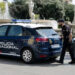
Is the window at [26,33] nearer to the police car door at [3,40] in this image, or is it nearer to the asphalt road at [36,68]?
the police car door at [3,40]

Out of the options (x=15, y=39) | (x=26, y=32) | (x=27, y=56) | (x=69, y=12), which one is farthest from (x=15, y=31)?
(x=69, y=12)

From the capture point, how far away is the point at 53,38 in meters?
8.37

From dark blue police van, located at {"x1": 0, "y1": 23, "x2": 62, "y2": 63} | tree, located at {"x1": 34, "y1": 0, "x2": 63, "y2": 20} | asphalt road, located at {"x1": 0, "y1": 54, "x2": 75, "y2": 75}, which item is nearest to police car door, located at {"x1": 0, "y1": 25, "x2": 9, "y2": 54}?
dark blue police van, located at {"x1": 0, "y1": 23, "x2": 62, "y2": 63}

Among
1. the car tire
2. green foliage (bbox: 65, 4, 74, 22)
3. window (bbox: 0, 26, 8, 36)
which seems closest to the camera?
the car tire

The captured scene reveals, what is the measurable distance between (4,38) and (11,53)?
692 millimetres

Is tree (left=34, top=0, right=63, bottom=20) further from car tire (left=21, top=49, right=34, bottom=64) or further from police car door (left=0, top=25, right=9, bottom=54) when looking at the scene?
car tire (left=21, top=49, right=34, bottom=64)

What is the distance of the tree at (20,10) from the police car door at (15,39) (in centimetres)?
4641

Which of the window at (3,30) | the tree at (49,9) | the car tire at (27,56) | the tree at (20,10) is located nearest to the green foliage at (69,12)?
the tree at (49,9)

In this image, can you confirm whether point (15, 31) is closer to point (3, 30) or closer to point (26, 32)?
point (26, 32)

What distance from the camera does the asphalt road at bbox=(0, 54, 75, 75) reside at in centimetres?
705

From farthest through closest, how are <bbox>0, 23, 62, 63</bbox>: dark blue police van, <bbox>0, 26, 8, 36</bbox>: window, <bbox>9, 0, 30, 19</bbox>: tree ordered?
<bbox>9, 0, 30, 19</bbox>: tree < <bbox>0, 26, 8, 36</bbox>: window < <bbox>0, 23, 62, 63</bbox>: dark blue police van

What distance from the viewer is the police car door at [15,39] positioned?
8473 millimetres

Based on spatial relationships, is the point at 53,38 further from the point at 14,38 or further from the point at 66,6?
the point at 66,6

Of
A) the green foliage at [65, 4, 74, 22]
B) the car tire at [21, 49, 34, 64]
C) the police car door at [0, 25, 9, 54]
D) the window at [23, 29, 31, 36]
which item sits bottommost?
the green foliage at [65, 4, 74, 22]
